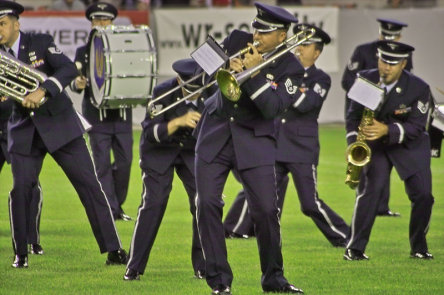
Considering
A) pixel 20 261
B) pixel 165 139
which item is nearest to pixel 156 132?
pixel 165 139

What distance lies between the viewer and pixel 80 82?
1309cm

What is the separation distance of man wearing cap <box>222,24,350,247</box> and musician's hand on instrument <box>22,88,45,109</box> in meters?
2.69

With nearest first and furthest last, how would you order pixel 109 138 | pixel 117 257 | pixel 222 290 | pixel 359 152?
pixel 222 290 → pixel 117 257 → pixel 359 152 → pixel 109 138

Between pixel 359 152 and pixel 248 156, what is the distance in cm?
207

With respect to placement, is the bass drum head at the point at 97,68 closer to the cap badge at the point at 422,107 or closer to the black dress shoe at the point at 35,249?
the black dress shoe at the point at 35,249

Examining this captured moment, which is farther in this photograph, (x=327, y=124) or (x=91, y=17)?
(x=327, y=124)

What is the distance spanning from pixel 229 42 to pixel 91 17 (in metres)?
5.25

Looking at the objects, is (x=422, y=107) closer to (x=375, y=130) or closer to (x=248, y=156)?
(x=375, y=130)

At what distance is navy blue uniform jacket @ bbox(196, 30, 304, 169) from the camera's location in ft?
28.6

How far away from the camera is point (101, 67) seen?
12.7 metres

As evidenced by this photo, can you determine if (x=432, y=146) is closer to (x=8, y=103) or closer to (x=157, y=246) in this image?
(x=157, y=246)

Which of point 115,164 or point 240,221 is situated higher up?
point 240,221

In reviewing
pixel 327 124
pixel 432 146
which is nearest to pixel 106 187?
pixel 432 146

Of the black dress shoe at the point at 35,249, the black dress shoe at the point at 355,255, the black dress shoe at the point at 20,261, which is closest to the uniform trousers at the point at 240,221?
the black dress shoe at the point at 355,255
